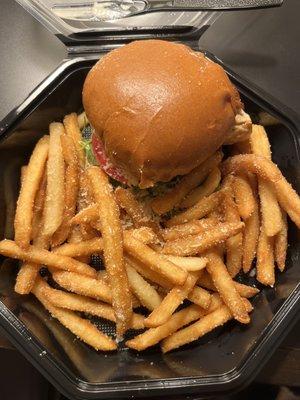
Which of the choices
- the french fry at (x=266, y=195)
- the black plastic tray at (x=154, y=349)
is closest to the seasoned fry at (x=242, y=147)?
the french fry at (x=266, y=195)

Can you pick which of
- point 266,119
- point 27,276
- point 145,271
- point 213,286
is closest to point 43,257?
point 27,276

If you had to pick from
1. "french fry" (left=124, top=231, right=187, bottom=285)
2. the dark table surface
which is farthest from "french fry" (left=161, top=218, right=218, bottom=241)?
the dark table surface

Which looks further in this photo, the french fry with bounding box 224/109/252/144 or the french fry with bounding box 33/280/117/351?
the french fry with bounding box 224/109/252/144

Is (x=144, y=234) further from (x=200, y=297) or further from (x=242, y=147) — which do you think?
(x=242, y=147)

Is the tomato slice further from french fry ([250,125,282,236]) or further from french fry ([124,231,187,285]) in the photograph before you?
A: french fry ([250,125,282,236])

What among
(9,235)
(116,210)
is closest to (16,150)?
(9,235)

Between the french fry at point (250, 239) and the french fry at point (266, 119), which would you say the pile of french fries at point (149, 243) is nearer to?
the french fry at point (250, 239)

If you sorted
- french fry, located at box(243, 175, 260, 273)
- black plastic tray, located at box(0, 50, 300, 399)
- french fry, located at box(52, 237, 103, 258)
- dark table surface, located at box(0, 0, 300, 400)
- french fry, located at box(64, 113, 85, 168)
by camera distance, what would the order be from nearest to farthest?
black plastic tray, located at box(0, 50, 300, 399), french fry, located at box(52, 237, 103, 258), french fry, located at box(243, 175, 260, 273), french fry, located at box(64, 113, 85, 168), dark table surface, located at box(0, 0, 300, 400)
